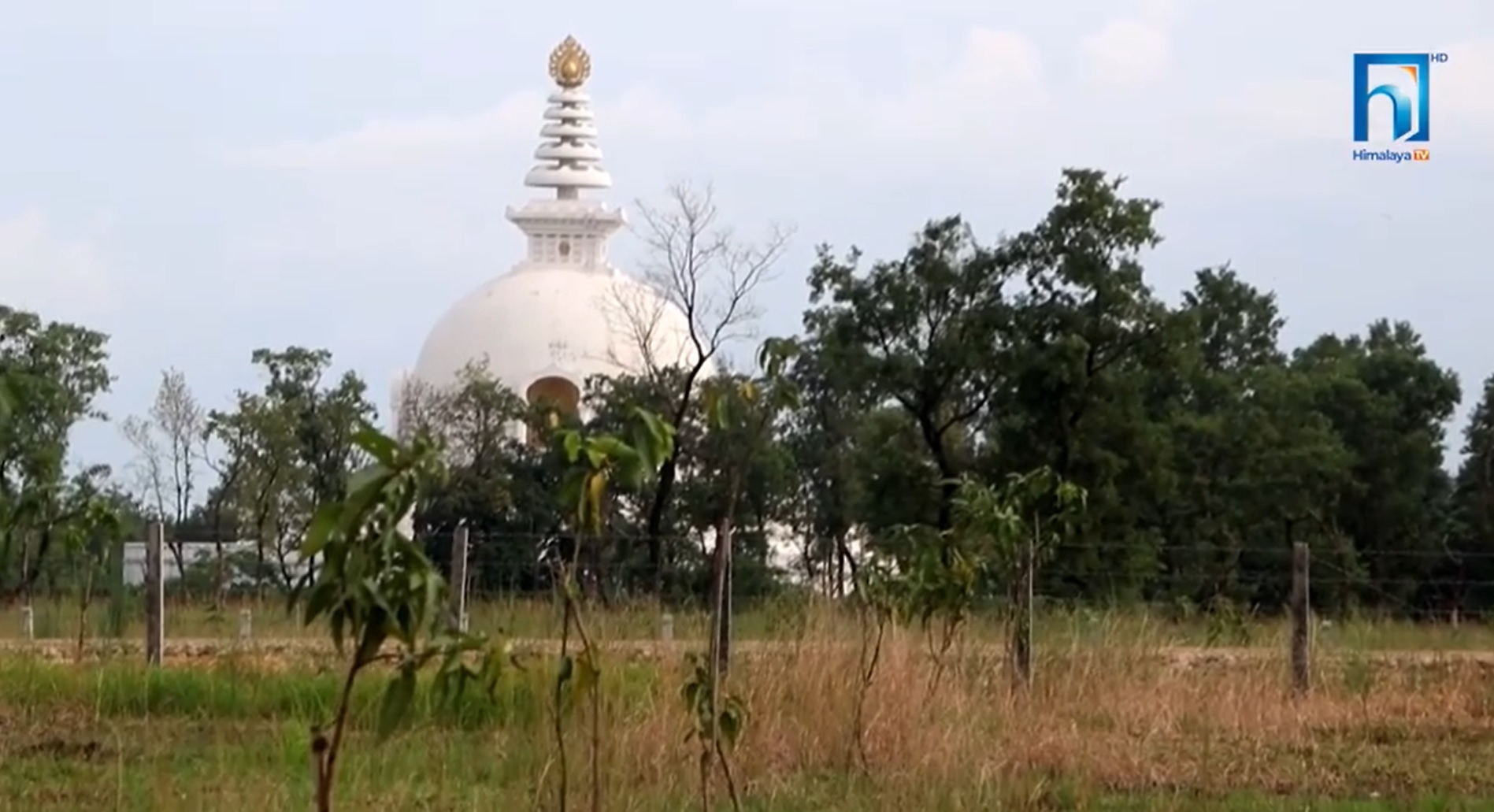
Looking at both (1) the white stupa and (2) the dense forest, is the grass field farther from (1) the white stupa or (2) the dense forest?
(1) the white stupa

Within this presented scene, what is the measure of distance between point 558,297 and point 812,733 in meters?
42.9

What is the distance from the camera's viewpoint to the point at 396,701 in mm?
4820

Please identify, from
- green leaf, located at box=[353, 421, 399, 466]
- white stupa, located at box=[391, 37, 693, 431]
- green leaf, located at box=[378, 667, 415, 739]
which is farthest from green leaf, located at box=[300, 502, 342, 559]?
white stupa, located at box=[391, 37, 693, 431]

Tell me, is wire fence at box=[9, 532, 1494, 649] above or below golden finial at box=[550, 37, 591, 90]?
below

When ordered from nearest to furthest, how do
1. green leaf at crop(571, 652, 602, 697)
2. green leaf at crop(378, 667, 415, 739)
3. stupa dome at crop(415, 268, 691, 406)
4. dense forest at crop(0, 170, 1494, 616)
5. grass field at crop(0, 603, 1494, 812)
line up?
1. green leaf at crop(378, 667, 415, 739)
2. green leaf at crop(571, 652, 602, 697)
3. grass field at crop(0, 603, 1494, 812)
4. dense forest at crop(0, 170, 1494, 616)
5. stupa dome at crop(415, 268, 691, 406)

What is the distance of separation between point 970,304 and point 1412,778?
18.1 metres

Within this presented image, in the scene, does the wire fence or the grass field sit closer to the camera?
the grass field

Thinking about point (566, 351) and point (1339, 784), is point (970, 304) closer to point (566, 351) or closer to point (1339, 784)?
point (1339, 784)

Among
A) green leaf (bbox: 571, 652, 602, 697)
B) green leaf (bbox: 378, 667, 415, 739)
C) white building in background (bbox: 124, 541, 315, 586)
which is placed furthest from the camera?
white building in background (bbox: 124, 541, 315, 586)

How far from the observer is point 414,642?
15.3 ft

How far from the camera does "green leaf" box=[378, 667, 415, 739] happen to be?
185 inches

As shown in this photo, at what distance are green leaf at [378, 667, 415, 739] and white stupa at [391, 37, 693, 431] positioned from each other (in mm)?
42115

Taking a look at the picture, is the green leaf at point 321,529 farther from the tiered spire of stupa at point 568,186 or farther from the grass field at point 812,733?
the tiered spire of stupa at point 568,186

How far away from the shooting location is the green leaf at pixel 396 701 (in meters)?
4.70
